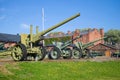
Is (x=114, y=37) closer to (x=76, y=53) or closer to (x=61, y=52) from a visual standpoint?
(x=76, y=53)

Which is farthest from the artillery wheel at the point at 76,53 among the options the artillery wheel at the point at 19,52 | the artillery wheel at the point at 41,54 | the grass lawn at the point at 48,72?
the grass lawn at the point at 48,72

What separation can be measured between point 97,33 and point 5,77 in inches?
2377

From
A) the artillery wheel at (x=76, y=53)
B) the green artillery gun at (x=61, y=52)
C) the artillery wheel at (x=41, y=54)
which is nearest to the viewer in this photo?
the artillery wheel at (x=41, y=54)

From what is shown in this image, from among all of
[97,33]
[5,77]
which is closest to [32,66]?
[5,77]

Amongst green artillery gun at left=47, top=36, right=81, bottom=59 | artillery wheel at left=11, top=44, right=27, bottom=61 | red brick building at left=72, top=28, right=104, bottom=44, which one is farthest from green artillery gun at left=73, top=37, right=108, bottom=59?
red brick building at left=72, top=28, right=104, bottom=44

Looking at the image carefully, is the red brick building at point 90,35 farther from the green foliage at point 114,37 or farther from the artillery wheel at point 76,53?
the artillery wheel at point 76,53

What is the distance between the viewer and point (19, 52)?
1636cm

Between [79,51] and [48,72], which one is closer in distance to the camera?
[48,72]

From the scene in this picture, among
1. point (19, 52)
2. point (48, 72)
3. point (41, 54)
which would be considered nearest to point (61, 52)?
point (41, 54)

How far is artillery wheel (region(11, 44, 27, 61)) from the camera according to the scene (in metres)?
16.0

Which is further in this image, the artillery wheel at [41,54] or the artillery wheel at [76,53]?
the artillery wheel at [76,53]

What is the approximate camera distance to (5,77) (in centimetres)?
1005

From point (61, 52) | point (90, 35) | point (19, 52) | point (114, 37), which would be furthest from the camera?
point (114, 37)

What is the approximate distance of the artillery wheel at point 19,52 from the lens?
16.0 meters
